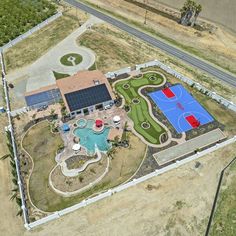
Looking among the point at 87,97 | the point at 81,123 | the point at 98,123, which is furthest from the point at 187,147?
the point at 87,97

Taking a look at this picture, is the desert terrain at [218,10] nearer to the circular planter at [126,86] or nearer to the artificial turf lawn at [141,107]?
the artificial turf lawn at [141,107]

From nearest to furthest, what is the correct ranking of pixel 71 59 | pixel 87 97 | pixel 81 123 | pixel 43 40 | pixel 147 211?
pixel 147 211 < pixel 81 123 < pixel 87 97 < pixel 71 59 < pixel 43 40

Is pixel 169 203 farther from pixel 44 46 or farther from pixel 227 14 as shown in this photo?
pixel 227 14

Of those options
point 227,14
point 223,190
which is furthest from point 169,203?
point 227,14

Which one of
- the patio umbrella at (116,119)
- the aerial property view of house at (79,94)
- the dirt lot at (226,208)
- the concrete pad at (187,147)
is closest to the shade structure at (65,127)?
the aerial property view of house at (79,94)

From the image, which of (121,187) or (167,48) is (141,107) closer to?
(121,187)
